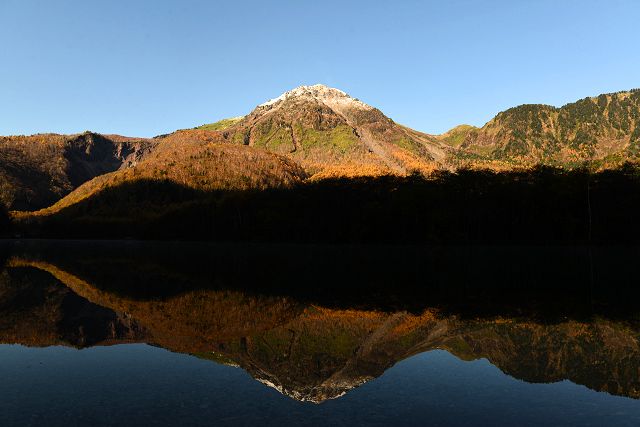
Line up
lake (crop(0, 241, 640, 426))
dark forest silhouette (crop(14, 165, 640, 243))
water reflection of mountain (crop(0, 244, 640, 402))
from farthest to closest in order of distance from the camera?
dark forest silhouette (crop(14, 165, 640, 243)) → water reflection of mountain (crop(0, 244, 640, 402)) → lake (crop(0, 241, 640, 426))

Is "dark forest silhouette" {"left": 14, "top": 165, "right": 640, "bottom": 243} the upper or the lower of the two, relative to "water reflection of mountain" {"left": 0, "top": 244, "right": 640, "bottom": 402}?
upper

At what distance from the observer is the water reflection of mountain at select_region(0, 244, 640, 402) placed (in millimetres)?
24938

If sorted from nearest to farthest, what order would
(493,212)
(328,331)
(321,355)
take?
(321,355), (328,331), (493,212)

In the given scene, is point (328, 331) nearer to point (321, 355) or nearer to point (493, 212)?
point (321, 355)

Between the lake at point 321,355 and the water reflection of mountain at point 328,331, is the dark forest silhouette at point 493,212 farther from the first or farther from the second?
the water reflection of mountain at point 328,331

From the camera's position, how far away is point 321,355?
2862cm

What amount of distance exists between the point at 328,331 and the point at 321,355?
5.93 meters

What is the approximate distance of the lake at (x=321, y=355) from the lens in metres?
18.8

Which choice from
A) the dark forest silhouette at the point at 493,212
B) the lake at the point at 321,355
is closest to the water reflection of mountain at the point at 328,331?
the lake at the point at 321,355

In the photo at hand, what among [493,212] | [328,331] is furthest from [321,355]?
[493,212]

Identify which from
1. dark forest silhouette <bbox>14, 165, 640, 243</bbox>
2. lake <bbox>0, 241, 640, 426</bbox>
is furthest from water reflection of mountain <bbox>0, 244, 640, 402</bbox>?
dark forest silhouette <bbox>14, 165, 640, 243</bbox>

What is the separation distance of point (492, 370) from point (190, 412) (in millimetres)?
→ 16261

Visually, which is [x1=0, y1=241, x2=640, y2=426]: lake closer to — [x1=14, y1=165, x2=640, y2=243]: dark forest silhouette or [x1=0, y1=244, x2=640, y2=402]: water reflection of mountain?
[x1=0, y1=244, x2=640, y2=402]: water reflection of mountain

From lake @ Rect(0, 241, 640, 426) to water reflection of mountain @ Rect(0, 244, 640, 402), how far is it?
172mm
